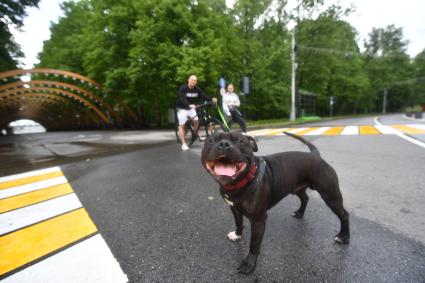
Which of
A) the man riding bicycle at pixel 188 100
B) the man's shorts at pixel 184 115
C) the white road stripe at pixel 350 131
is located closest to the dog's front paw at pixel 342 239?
the man riding bicycle at pixel 188 100

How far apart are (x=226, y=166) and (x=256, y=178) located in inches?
10.4

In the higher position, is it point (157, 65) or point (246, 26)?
point (246, 26)

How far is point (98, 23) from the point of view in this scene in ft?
66.0

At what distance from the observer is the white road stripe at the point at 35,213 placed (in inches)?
103

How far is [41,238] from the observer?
231 centimetres

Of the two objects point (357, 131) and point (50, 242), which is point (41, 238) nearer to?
point (50, 242)

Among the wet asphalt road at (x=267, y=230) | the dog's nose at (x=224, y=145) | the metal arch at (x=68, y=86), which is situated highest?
the metal arch at (x=68, y=86)

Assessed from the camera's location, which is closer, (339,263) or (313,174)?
(339,263)

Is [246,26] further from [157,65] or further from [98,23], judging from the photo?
[98,23]

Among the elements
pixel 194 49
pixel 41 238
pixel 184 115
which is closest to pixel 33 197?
pixel 41 238

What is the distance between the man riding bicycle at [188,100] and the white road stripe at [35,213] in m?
4.07

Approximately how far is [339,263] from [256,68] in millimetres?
24222

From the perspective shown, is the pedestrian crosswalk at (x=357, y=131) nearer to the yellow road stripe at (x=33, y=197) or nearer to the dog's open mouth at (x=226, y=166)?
the yellow road stripe at (x=33, y=197)

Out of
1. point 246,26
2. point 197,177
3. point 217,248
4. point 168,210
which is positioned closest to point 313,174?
point 217,248
